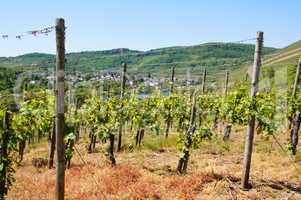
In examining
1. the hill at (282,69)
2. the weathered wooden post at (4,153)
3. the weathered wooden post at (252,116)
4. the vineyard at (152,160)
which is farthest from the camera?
the hill at (282,69)

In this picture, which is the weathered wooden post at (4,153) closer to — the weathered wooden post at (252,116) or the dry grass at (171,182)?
the dry grass at (171,182)

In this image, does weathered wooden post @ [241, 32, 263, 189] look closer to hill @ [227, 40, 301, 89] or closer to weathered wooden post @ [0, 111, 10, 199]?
hill @ [227, 40, 301, 89]

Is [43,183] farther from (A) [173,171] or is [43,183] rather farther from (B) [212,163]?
(B) [212,163]

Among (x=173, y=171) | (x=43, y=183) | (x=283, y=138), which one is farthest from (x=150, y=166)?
(x=283, y=138)

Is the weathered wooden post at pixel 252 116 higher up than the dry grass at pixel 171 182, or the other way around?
the weathered wooden post at pixel 252 116

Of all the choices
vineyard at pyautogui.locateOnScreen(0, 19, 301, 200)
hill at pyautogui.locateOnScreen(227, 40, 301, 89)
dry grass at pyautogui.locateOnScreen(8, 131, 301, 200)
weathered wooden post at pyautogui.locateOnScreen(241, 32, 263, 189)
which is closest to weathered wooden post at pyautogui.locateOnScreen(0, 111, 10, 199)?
vineyard at pyautogui.locateOnScreen(0, 19, 301, 200)

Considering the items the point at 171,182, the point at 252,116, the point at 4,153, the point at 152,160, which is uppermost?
the point at 252,116

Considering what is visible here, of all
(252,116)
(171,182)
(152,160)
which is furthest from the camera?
(152,160)

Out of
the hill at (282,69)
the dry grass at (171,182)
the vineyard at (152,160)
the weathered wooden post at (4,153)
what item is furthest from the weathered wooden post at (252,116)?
the weathered wooden post at (4,153)

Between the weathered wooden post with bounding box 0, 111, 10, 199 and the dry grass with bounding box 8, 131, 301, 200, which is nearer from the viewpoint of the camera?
the weathered wooden post with bounding box 0, 111, 10, 199

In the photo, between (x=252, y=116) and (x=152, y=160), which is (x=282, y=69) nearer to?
(x=152, y=160)

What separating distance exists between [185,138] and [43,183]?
4.89m

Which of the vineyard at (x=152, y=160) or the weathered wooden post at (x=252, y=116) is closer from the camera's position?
the vineyard at (x=152, y=160)

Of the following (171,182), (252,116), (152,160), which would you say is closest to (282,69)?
(152,160)
